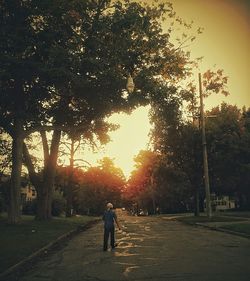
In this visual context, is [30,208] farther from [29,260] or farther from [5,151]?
[29,260]

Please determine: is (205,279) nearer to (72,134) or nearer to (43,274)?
(43,274)

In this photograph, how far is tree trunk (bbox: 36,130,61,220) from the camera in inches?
1304

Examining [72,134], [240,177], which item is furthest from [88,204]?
[72,134]

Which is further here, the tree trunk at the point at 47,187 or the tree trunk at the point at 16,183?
the tree trunk at the point at 47,187

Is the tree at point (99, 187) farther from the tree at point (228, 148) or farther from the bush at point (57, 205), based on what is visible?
the tree at point (228, 148)

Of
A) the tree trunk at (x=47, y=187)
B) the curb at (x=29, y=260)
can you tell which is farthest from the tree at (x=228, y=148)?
the curb at (x=29, y=260)

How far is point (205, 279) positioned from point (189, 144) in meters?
32.7

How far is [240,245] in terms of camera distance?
627 inches

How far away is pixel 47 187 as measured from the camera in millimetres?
33562

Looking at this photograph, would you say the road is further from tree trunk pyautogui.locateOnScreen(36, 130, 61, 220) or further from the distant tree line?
tree trunk pyautogui.locateOnScreen(36, 130, 61, 220)

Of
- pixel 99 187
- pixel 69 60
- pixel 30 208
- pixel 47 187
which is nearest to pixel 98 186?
pixel 99 187

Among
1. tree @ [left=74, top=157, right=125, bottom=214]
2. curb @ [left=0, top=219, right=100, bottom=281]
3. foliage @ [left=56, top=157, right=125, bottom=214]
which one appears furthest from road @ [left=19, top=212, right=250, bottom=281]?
tree @ [left=74, top=157, right=125, bottom=214]

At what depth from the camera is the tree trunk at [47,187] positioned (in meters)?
33.1

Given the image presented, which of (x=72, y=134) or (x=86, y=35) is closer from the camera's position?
(x=86, y=35)
